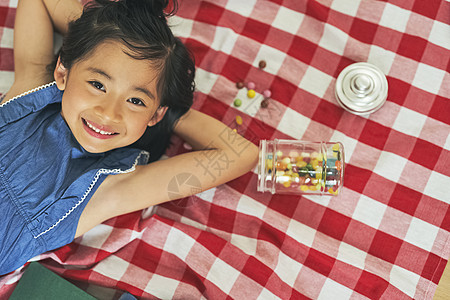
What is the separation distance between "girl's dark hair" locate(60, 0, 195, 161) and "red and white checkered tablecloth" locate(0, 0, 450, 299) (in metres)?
0.26

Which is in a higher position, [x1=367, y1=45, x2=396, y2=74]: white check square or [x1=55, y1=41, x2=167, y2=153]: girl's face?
[x1=367, y1=45, x2=396, y2=74]: white check square

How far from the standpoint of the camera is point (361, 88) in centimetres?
117

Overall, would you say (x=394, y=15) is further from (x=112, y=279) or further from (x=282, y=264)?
(x=112, y=279)

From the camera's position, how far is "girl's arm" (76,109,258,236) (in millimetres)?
1120

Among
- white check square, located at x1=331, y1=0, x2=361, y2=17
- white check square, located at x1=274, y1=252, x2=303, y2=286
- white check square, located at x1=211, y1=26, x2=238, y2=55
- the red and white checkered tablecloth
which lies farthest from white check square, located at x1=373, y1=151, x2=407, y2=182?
white check square, located at x1=211, y1=26, x2=238, y2=55

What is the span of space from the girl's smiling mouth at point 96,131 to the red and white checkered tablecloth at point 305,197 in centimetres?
30

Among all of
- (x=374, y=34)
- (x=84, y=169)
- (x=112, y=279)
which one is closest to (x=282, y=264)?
(x=112, y=279)

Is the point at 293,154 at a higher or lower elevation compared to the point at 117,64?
lower

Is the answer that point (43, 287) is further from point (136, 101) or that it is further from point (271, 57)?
point (271, 57)

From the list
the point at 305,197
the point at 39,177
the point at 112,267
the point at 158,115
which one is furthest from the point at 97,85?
the point at 305,197

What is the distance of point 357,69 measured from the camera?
1.21 metres

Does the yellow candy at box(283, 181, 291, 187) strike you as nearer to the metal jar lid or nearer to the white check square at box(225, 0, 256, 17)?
the metal jar lid

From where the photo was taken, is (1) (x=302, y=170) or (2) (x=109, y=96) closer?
(2) (x=109, y=96)

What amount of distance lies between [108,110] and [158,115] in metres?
0.16
